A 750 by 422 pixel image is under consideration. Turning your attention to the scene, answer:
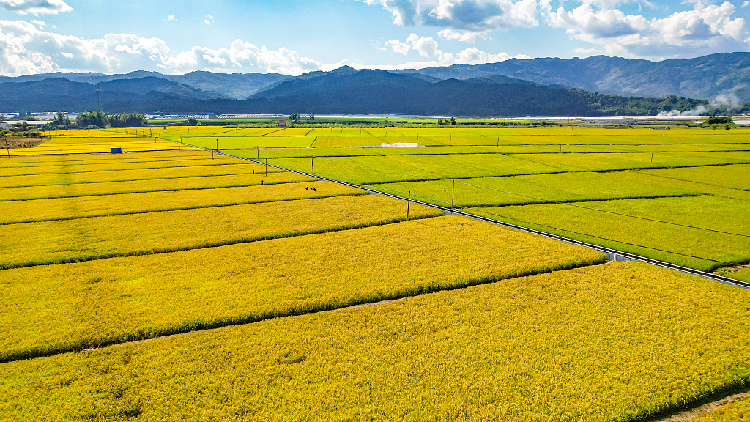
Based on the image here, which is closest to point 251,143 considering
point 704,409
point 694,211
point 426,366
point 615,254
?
point 694,211

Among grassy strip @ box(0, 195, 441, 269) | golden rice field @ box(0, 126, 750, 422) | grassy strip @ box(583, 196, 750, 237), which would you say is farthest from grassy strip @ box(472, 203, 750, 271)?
grassy strip @ box(0, 195, 441, 269)

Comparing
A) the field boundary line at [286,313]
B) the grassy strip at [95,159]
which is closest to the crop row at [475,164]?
the grassy strip at [95,159]

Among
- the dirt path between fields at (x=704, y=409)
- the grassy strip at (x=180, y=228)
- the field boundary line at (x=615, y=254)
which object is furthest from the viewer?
the grassy strip at (x=180, y=228)

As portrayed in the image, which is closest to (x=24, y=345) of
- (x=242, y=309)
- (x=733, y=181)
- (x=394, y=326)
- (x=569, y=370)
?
(x=242, y=309)

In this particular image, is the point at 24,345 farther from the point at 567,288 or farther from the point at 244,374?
the point at 567,288

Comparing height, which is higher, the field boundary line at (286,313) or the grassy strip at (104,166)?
the grassy strip at (104,166)

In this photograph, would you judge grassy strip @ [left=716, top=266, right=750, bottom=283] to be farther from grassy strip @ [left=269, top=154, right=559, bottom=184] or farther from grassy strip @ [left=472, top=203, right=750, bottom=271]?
grassy strip @ [left=269, top=154, right=559, bottom=184]

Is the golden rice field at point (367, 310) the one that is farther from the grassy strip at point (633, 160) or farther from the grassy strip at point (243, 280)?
the grassy strip at point (633, 160)
